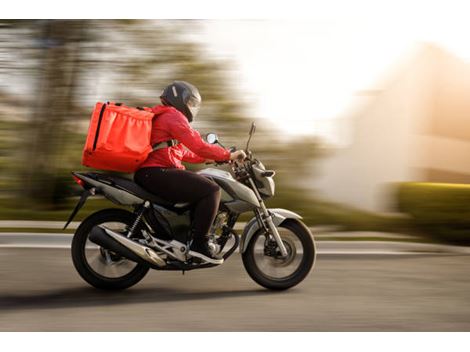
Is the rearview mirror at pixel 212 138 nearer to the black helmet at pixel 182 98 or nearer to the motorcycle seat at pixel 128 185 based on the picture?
the black helmet at pixel 182 98

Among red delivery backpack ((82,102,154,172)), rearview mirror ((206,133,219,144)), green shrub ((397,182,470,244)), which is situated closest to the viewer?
red delivery backpack ((82,102,154,172))

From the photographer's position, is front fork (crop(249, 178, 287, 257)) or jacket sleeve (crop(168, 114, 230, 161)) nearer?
jacket sleeve (crop(168, 114, 230, 161))

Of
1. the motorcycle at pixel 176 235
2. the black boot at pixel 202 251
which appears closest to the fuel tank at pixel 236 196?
the motorcycle at pixel 176 235

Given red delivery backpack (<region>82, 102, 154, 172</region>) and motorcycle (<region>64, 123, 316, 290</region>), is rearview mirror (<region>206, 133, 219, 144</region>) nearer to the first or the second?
motorcycle (<region>64, 123, 316, 290</region>)

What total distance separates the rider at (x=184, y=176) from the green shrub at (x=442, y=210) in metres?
4.82

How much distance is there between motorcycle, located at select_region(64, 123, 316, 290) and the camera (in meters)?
6.15

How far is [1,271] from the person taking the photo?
732 cm

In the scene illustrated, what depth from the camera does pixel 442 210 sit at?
402 inches

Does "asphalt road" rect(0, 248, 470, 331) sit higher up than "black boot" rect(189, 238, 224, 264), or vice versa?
"black boot" rect(189, 238, 224, 264)

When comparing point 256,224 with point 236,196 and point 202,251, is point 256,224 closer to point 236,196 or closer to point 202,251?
point 236,196

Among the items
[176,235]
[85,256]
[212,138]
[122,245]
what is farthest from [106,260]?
[212,138]

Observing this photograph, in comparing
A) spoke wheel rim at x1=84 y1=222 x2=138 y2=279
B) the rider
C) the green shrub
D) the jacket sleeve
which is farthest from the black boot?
the green shrub

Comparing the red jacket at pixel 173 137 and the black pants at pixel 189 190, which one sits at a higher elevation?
the red jacket at pixel 173 137

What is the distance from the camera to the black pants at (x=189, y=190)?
6145 millimetres
